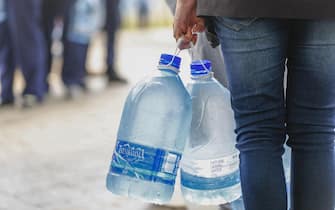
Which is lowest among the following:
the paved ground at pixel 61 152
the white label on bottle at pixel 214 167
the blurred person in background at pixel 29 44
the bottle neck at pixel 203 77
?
the paved ground at pixel 61 152

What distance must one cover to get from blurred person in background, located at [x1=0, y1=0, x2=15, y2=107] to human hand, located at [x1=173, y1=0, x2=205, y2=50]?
2.37 m

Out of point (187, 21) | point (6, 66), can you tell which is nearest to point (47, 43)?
point (6, 66)

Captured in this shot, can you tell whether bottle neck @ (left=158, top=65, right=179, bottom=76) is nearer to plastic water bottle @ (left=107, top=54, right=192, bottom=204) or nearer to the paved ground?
plastic water bottle @ (left=107, top=54, right=192, bottom=204)

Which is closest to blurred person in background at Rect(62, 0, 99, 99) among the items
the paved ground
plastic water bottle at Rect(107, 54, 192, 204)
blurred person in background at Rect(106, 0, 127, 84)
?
the paved ground

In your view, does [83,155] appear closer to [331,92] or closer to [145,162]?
[145,162]

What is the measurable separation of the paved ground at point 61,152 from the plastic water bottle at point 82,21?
1.20 ft

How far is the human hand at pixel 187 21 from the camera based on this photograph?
1.47 metres

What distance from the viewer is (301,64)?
4.56ft

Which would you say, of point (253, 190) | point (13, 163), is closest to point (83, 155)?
point (13, 163)

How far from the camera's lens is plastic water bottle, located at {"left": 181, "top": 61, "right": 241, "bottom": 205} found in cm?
167

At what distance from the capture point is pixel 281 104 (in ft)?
4.63

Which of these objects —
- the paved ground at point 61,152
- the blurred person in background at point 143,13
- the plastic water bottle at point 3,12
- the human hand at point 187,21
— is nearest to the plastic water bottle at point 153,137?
the human hand at point 187,21

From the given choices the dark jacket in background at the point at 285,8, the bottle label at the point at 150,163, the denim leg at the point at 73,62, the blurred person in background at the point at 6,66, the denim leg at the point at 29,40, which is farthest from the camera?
the denim leg at the point at 73,62

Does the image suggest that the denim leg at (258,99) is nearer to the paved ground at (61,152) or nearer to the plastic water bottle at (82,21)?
the paved ground at (61,152)
